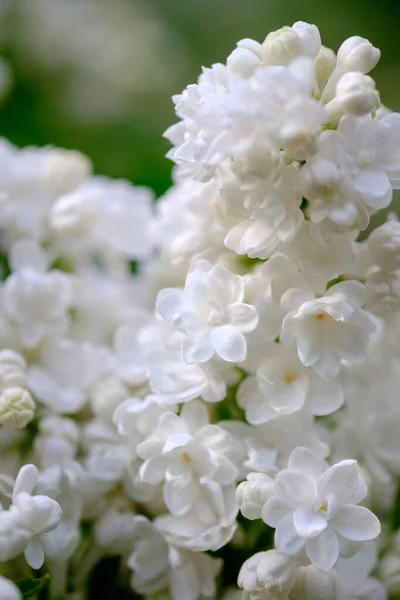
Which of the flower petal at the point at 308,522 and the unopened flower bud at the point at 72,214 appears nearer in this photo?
the flower petal at the point at 308,522

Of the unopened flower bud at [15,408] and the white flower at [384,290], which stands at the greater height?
the white flower at [384,290]

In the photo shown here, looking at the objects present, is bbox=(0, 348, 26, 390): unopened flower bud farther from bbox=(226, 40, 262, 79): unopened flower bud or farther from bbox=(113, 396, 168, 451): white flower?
bbox=(226, 40, 262, 79): unopened flower bud

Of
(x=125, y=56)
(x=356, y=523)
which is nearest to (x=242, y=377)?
(x=356, y=523)

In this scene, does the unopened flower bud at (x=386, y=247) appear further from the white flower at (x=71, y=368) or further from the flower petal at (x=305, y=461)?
the white flower at (x=71, y=368)

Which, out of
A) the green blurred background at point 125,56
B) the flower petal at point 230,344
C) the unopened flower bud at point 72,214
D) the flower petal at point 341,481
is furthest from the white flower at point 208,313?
the green blurred background at point 125,56

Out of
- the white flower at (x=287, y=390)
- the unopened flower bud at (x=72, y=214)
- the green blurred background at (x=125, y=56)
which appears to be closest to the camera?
Answer: the white flower at (x=287, y=390)

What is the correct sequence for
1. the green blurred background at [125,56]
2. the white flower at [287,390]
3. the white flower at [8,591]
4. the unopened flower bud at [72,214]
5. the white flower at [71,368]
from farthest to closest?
the green blurred background at [125,56] → the unopened flower bud at [72,214] → the white flower at [71,368] → the white flower at [287,390] → the white flower at [8,591]

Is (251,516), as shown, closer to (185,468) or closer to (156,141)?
(185,468)
